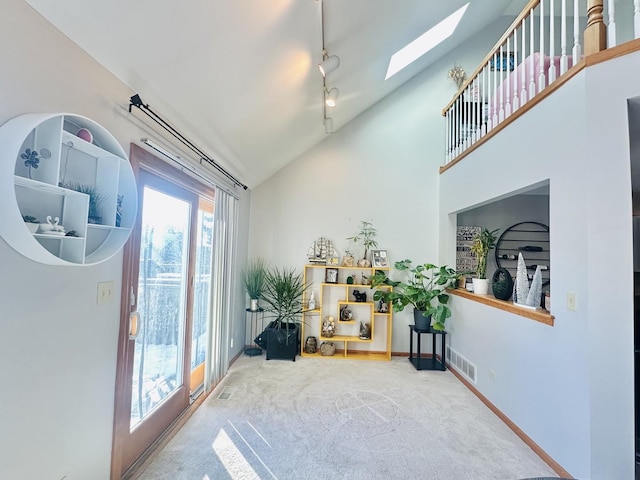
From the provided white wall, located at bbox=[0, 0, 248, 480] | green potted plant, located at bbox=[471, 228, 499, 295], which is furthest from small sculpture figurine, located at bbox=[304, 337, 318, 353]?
white wall, located at bbox=[0, 0, 248, 480]

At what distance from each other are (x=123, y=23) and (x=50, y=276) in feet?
3.74

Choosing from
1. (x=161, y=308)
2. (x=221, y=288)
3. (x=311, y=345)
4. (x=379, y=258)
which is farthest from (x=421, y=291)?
(x=161, y=308)

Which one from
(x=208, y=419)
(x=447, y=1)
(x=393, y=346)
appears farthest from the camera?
(x=393, y=346)

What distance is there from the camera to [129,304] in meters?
1.75

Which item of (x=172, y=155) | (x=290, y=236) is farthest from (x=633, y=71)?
(x=290, y=236)

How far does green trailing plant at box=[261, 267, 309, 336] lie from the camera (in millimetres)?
3898

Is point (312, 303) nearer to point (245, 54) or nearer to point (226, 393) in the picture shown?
point (226, 393)

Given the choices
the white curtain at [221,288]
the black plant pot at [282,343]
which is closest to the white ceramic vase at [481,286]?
the black plant pot at [282,343]

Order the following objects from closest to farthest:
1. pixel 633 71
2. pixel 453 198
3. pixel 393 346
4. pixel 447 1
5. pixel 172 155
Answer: pixel 633 71 < pixel 172 155 < pixel 447 1 < pixel 453 198 < pixel 393 346

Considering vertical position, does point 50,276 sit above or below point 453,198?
below

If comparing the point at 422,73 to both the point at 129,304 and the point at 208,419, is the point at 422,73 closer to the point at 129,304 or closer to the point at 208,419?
Result: the point at 129,304

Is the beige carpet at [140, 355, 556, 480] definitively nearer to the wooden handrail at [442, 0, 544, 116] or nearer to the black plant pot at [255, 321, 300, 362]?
the black plant pot at [255, 321, 300, 362]

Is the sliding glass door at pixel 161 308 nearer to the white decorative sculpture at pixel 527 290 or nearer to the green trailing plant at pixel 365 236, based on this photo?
the green trailing plant at pixel 365 236

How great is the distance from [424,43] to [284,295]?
144 inches
